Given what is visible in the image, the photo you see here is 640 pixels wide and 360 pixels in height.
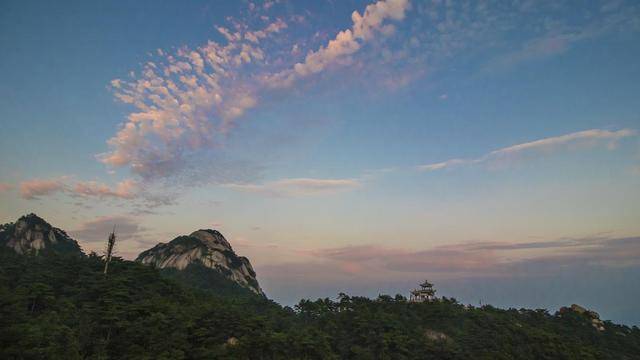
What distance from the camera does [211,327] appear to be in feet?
171

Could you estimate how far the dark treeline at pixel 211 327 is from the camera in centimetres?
4256

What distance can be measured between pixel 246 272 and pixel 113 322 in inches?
4215

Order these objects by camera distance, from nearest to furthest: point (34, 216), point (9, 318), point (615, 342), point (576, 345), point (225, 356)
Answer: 1. point (9, 318)
2. point (225, 356)
3. point (576, 345)
4. point (615, 342)
5. point (34, 216)

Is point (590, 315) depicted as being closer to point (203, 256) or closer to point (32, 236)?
point (203, 256)

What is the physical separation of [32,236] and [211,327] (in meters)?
99.7

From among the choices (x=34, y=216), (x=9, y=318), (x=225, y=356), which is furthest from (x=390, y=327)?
(x=34, y=216)

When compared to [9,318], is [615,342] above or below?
below

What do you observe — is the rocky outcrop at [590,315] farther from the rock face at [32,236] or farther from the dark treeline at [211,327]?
the rock face at [32,236]

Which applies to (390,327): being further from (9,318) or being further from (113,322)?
(9,318)

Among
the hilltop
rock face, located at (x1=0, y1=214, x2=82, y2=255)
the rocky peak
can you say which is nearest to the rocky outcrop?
the hilltop

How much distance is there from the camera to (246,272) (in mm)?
152500

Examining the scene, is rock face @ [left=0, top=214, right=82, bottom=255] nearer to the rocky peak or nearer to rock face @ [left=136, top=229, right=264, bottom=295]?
rock face @ [left=136, top=229, right=264, bottom=295]

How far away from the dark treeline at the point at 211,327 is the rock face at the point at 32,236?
1929 inches

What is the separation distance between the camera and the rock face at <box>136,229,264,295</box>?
13675 cm
